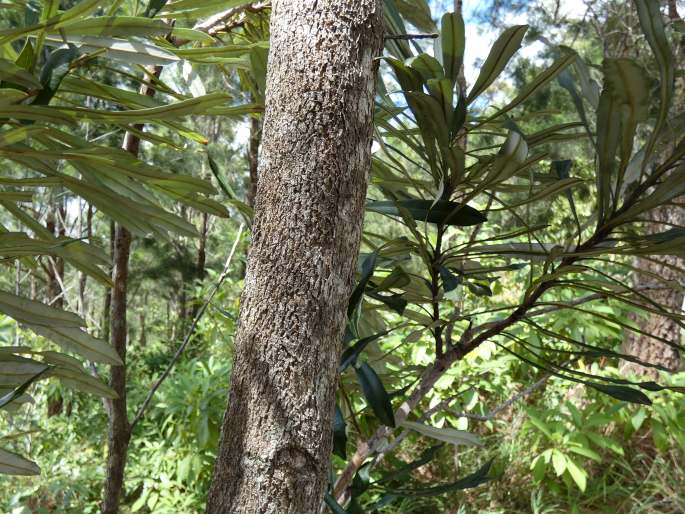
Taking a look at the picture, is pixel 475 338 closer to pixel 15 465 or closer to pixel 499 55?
pixel 499 55

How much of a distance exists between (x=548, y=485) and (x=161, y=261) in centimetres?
685

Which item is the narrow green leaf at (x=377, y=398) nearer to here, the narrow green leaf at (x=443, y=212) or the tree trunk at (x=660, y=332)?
the narrow green leaf at (x=443, y=212)

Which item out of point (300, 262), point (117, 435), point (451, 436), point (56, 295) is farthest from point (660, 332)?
point (56, 295)

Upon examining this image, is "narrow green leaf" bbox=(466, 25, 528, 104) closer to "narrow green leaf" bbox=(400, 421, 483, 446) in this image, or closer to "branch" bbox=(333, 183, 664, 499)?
"branch" bbox=(333, 183, 664, 499)

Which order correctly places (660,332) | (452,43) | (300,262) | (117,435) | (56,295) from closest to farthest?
(300,262) < (452,43) < (117,435) < (660,332) < (56,295)

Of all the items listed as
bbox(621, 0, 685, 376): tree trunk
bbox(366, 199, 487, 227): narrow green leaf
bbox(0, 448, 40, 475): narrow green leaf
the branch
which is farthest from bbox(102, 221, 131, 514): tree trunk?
bbox(621, 0, 685, 376): tree trunk

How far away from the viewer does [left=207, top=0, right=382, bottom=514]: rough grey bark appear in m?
0.53

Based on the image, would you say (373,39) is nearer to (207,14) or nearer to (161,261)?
(207,14)

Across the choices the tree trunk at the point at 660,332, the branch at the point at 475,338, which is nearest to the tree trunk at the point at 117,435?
the branch at the point at 475,338

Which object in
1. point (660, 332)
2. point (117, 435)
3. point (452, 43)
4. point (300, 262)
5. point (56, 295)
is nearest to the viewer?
point (300, 262)

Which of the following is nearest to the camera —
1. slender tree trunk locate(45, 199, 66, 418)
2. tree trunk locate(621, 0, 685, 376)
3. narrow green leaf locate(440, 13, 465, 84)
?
narrow green leaf locate(440, 13, 465, 84)

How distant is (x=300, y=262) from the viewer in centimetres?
54

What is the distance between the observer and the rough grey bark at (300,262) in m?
0.53

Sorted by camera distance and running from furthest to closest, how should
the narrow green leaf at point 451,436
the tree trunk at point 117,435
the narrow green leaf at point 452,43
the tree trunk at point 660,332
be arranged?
1. the tree trunk at point 660,332
2. the tree trunk at point 117,435
3. the narrow green leaf at point 451,436
4. the narrow green leaf at point 452,43
